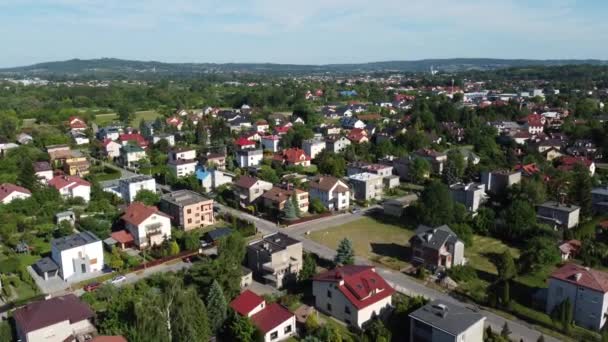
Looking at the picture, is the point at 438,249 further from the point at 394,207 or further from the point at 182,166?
the point at 182,166

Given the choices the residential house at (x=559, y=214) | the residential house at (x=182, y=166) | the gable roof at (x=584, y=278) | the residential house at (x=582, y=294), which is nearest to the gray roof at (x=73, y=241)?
the residential house at (x=182, y=166)

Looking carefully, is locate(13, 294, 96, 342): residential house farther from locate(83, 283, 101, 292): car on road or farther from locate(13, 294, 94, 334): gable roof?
locate(83, 283, 101, 292): car on road

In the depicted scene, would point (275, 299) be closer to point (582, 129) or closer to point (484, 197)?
point (484, 197)

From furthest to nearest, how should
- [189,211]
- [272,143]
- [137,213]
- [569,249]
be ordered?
1. [272,143]
2. [189,211]
3. [137,213]
4. [569,249]

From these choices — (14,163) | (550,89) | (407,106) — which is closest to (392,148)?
(14,163)

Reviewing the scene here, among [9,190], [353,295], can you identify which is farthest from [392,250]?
[9,190]

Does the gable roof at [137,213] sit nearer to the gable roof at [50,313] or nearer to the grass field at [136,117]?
the gable roof at [50,313]

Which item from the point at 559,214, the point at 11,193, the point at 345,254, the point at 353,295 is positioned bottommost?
the point at 345,254
